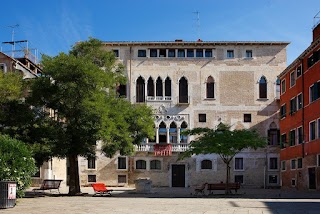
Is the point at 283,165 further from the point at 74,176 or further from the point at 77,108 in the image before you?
→ the point at 77,108

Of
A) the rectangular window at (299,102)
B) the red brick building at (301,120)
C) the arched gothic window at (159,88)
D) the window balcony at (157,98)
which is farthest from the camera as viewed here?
the arched gothic window at (159,88)

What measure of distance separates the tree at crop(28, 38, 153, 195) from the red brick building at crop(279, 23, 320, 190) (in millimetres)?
13450

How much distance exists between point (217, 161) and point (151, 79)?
10140mm

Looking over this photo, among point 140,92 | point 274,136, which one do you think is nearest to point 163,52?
point 140,92

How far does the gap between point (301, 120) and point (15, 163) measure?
80.6 feet

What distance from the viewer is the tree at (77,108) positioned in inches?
1072

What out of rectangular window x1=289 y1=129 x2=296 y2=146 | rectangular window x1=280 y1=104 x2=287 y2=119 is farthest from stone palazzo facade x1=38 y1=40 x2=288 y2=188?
rectangular window x1=289 y1=129 x2=296 y2=146

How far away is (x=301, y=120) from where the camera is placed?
125 feet

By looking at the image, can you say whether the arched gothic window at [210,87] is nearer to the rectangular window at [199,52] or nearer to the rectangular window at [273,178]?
the rectangular window at [199,52]

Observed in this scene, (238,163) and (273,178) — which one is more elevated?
(238,163)

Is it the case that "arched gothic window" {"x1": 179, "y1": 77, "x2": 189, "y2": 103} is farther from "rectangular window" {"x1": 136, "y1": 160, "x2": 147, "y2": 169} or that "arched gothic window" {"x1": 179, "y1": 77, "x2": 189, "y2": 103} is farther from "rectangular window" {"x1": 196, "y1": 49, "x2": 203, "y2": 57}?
"rectangular window" {"x1": 136, "y1": 160, "x2": 147, "y2": 169}

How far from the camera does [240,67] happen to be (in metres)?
48.4

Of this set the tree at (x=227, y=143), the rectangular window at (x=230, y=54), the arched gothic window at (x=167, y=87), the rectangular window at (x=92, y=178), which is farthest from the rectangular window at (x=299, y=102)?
the rectangular window at (x=92, y=178)

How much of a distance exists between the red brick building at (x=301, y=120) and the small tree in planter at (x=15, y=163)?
20.6m
